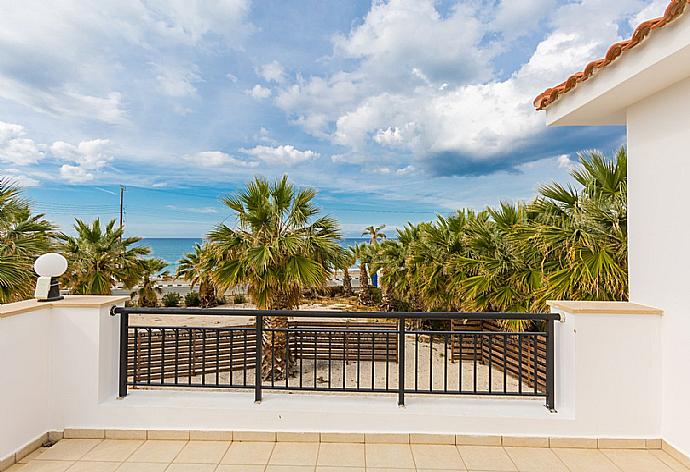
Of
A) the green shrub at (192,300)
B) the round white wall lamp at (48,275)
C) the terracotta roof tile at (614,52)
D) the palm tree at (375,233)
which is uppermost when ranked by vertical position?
the terracotta roof tile at (614,52)

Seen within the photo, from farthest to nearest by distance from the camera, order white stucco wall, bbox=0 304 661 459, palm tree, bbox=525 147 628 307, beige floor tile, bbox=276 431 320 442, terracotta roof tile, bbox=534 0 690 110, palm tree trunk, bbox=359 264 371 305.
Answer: palm tree trunk, bbox=359 264 371 305 → palm tree, bbox=525 147 628 307 → beige floor tile, bbox=276 431 320 442 → white stucco wall, bbox=0 304 661 459 → terracotta roof tile, bbox=534 0 690 110

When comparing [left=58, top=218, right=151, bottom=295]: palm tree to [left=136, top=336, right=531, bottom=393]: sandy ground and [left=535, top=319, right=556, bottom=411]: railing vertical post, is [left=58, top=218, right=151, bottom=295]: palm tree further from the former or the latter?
[left=535, top=319, right=556, bottom=411]: railing vertical post

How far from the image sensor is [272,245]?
674 cm

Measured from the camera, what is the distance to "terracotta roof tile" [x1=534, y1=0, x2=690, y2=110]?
1996 millimetres

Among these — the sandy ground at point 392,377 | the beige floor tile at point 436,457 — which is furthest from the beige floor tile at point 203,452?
the sandy ground at point 392,377

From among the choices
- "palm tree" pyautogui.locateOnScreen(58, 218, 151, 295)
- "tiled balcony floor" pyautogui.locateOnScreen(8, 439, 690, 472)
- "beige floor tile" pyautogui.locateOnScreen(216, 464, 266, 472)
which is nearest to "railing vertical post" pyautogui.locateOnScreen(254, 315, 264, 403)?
"tiled balcony floor" pyautogui.locateOnScreen(8, 439, 690, 472)

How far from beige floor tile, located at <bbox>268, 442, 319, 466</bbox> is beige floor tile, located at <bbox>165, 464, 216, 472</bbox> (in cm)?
37

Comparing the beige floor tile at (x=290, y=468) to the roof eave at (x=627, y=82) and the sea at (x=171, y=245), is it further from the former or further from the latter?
the sea at (x=171, y=245)

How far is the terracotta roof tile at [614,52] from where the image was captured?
2.00 metres

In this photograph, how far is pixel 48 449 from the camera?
2.67 meters

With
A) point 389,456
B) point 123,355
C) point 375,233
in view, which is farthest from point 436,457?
point 375,233

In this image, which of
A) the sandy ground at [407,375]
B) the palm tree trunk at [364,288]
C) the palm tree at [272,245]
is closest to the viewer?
the palm tree at [272,245]

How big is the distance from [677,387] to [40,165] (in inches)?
2450

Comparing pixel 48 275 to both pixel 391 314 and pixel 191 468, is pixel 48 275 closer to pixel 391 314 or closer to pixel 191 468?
pixel 191 468
